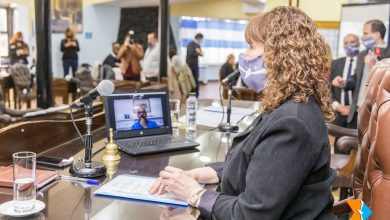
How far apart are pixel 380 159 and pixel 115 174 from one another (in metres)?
0.88

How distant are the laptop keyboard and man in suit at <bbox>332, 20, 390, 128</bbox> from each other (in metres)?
1.93

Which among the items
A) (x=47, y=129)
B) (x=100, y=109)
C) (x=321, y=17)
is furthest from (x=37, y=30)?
(x=321, y=17)

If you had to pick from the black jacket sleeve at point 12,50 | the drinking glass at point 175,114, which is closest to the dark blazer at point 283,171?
the drinking glass at point 175,114

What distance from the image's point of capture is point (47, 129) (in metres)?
1.85

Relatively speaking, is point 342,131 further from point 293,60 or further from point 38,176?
point 38,176

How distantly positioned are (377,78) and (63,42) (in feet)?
29.3

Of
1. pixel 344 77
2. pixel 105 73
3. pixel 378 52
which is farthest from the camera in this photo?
pixel 105 73

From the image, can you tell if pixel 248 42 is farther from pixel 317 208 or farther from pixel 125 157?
pixel 125 157

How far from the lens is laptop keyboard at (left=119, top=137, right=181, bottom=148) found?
1.88 meters

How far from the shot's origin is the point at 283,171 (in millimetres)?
1076

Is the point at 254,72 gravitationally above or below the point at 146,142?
above

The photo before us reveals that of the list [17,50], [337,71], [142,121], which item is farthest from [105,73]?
[142,121]

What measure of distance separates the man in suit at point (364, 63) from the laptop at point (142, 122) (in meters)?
1.91

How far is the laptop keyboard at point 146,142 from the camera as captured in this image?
1876 millimetres
